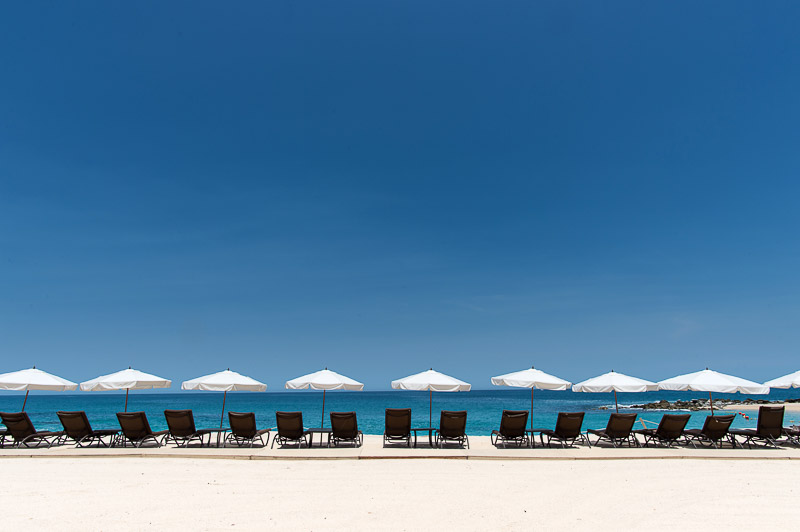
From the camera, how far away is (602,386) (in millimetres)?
10984

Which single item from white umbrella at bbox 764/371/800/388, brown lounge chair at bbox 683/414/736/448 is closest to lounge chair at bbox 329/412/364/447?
brown lounge chair at bbox 683/414/736/448

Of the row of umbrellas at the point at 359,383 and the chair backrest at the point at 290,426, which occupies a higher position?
the row of umbrellas at the point at 359,383

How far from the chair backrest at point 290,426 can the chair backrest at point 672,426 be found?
7657mm

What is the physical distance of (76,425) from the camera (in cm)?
996

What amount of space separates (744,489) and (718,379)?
16.7ft

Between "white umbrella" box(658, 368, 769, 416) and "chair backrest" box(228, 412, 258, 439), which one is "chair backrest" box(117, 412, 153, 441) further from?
"white umbrella" box(658, 368, 769, 416)

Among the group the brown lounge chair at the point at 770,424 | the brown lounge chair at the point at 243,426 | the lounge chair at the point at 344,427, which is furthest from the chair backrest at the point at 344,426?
the brown lounge chair at the point at 770,424

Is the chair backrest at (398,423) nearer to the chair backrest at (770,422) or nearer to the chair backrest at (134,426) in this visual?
the chair backrest at (134,426)

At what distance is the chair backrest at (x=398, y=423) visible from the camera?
10.1 meters

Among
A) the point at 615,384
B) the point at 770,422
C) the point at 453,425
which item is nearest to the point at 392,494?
the point at 453,425

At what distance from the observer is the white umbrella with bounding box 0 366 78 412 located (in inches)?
426

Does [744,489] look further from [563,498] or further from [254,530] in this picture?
[254,530]

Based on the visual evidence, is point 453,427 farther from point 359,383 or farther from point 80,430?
point 80,430

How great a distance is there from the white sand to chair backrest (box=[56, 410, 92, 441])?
1028 mm
